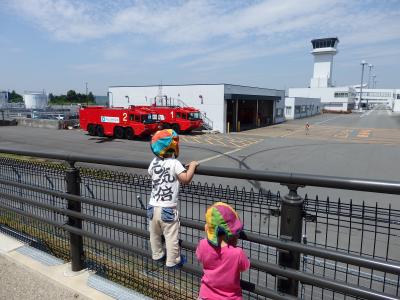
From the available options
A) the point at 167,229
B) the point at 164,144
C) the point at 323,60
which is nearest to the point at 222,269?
the point at 167,229

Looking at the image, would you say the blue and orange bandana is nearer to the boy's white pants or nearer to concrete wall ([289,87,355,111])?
the boy's white pants

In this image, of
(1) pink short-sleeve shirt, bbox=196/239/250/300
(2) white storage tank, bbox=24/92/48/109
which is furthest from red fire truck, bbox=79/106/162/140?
(2) white storage tank, bbox=24/92/48/109

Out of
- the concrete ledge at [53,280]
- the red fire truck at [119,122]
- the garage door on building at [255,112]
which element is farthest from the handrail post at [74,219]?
the garage door on building at [255,112]

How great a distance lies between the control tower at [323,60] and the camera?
106 m

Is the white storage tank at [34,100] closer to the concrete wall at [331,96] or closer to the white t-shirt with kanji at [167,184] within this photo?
the concrete wall at [331,96]

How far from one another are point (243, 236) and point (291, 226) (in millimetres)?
359

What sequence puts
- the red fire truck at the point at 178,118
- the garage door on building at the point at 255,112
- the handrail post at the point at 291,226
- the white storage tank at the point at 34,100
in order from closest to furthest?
1. the handrail post at the point at 291,226
2. the red fire truck at the point at 178,118
3. the garage door on building at the point at 255,112
4. the white storage tank at the point at 34,100

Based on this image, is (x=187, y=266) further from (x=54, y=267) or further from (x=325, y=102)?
(x=325, y=102)

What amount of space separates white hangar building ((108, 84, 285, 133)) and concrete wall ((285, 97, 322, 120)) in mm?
12925

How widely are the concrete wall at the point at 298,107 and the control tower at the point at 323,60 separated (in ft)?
106

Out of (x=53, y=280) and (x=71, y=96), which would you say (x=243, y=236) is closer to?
(x=53, y=280)

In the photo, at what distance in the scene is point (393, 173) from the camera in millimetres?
17125

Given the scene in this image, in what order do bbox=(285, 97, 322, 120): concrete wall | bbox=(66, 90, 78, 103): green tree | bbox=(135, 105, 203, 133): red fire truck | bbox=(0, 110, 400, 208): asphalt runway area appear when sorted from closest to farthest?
bbox=(0, 110, 400, 208): asphalt runway area, bbox=(135, 105, 203, 133): red fire truck, bbox=(285, 97, 322, 120): concrete wall, bbox=(66, 90, 78, 103): green tree

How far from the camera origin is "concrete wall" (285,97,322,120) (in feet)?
209
